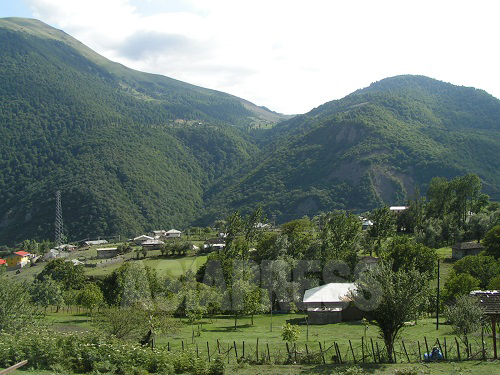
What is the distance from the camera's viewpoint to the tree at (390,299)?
2153 cm

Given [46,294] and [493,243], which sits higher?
[493,243]

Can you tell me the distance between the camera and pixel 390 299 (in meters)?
21.5

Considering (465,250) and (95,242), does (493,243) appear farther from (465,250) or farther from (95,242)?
(95,242)

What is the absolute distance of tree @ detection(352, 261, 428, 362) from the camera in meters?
21.5

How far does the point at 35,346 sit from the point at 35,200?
528 feet

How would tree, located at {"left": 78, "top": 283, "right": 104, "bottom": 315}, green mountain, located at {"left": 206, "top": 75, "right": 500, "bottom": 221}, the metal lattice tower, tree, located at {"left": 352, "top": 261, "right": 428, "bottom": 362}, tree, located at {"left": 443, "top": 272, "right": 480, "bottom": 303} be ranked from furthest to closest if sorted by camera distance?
green mountain, located at {"left": 206, "top": 75, "right": 500, "bottom": 221} < the metal lattice tower < tree, located at {"left": 78, "top": 283, "right": 104, "bottom": 315} < tree, located at {"left": 443, "top": 272, "right": 480, "bottom": 303} < tree, located at {"left": 352, "top": 261, "right": 428, "bottom": 362}

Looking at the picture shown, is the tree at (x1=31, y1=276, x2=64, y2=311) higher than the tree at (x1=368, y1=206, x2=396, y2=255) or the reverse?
the reverse

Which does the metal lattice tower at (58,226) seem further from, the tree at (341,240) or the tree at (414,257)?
the tree at (414,257)

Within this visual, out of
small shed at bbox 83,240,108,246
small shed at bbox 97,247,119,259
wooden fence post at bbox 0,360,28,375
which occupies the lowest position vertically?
small shed at bbox 97,247,119,259

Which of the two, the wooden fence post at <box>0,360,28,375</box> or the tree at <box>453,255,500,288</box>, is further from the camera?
the tree at <box>453,255,500,288</box>

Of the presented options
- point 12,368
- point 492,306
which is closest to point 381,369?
point 492,306

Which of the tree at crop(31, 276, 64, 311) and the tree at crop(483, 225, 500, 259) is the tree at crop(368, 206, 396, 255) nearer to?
the tree at crop(483, 225, 500, 259)

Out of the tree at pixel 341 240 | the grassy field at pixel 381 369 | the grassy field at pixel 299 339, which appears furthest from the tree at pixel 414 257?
the grassy field at pixel 381 369

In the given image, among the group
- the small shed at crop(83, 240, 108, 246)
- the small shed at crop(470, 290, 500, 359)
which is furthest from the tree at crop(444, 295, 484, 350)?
the small shed at crop(83, 240, 108, 246)
